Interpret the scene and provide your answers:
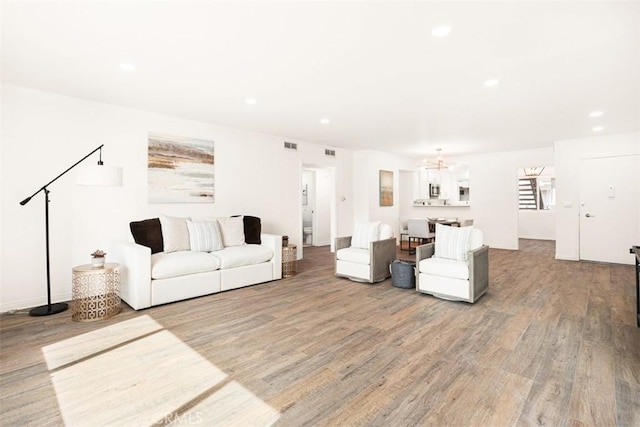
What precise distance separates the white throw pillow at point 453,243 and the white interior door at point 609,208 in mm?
4218

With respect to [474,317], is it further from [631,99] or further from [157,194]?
[157,194]

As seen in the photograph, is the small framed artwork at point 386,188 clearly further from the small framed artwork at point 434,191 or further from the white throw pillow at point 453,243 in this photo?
the white throw pillow at point 453,243

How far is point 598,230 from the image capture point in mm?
6207

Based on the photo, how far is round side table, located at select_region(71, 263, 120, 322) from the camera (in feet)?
10.3

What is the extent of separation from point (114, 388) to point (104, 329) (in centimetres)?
119

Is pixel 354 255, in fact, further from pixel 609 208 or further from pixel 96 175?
pixel 609 208

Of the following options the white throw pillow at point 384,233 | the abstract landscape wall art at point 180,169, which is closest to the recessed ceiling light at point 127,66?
the abstract landscape wall art at point 180,169

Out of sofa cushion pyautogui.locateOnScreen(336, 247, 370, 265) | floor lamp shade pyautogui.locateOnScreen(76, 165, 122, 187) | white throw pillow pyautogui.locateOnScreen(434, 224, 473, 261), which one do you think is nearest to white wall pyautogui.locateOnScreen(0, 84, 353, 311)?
floor lamp shade pyautogui.locateOnScreen(76, 165, 122, 187)

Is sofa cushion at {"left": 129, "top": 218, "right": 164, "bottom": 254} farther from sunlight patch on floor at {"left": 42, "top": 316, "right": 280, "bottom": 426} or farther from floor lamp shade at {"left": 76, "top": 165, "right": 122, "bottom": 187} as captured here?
sunlight patch on floor at {"left": 42, "top": 316, "right": 280, "bottom": 426}

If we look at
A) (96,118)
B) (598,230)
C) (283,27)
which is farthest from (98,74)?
(598,230)

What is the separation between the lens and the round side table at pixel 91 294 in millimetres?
3148

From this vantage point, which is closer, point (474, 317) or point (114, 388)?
point (114, 388)

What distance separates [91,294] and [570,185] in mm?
8437

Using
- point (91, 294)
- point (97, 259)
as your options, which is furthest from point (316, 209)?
point (91, 294)
